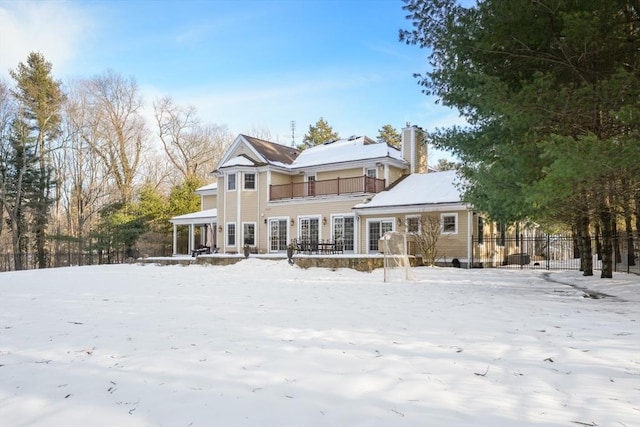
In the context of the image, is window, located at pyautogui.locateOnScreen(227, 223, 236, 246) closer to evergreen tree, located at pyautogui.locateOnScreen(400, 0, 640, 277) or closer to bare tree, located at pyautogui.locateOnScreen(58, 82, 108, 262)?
bare tree, located at pyautogui.locateOnScreen(58, 82, 108, 262)

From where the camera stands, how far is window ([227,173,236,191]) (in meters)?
24.5

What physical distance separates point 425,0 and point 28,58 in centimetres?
2912

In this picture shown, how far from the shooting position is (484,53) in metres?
7.92

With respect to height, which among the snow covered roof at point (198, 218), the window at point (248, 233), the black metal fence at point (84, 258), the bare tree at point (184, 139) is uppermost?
the bare tree at point (184, 139)

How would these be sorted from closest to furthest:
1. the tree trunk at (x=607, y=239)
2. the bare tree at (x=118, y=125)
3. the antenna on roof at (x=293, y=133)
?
the tree trunk at (x=607, y=239)
the bare tree at (x=118, y=125)
the antenna on roof at (x=293, y=133)

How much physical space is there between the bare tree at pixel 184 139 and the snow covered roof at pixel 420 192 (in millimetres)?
21827

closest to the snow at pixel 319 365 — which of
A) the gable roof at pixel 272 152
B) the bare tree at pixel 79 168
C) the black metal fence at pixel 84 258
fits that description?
the gable roof at pixel 272 152

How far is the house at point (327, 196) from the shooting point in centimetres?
2002

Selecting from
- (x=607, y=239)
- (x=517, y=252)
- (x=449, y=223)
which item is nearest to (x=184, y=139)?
(x=449, y=223)

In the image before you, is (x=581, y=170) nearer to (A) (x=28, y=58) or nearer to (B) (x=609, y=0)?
(B) (x=609, y=0)

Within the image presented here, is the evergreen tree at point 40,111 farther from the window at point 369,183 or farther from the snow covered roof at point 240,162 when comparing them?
the window at point 369,183

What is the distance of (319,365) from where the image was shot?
3.50 metres

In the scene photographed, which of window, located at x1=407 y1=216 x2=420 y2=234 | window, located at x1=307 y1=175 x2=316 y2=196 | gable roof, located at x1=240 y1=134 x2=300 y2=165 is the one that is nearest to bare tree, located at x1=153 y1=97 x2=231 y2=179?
gable roof, located at x1=240 y1=134 x2=300 y2=165

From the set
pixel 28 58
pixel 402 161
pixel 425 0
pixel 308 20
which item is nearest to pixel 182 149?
pixel 28 58
